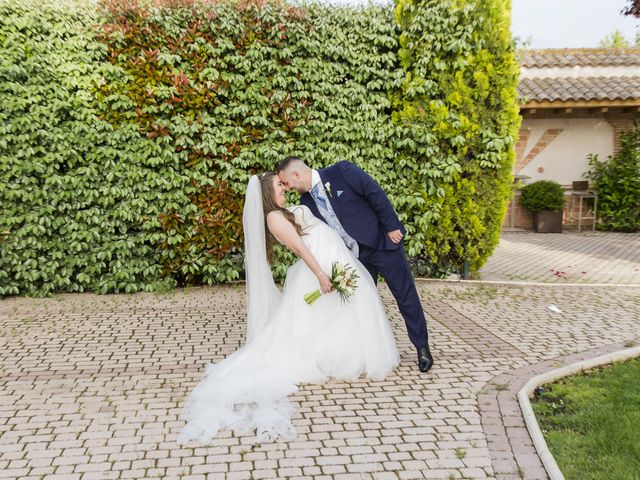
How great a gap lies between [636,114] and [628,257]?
20.0ft

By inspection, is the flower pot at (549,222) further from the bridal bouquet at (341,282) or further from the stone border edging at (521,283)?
the bridal bouquet at (341,282)

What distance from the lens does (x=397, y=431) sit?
12.7 ft

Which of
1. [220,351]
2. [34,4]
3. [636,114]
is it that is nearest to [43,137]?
[34,4]

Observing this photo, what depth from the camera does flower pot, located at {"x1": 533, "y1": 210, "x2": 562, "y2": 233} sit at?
46.8 feet

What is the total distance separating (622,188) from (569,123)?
2.23 metres

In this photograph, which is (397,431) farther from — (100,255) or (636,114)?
(636,114)

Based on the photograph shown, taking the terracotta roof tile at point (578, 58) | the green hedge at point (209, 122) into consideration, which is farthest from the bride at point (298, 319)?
the terracotta roof tile at point (578, 58)

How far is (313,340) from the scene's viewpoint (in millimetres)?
4852

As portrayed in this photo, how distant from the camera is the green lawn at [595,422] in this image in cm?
337

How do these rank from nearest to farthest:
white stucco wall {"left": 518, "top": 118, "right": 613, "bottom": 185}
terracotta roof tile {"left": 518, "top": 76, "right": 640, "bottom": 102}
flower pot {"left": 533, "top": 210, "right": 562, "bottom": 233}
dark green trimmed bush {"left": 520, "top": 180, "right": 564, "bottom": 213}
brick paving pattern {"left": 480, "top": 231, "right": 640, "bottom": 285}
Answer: brick paving pattern {"left": 480, "top": 231, "right": 640, "bottom": 285}
terracotta roof tile {"left": 518, "top": 76, "right": 640, "bottom": 102}
dark green trimmed bush {"left": 520, "top": 180, "right": 564, "bottom": 213}
flower pot {"left": 533, "top": 210, "right": 562, "bottom": 233}
white stucco wall {"left": 518, "top": 118, "right": 613, "bottom": 185}

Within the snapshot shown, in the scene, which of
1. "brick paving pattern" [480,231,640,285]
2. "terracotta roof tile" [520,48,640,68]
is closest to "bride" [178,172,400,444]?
"brick paving pattern" [480,231,640,285]

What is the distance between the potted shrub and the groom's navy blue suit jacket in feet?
34.3

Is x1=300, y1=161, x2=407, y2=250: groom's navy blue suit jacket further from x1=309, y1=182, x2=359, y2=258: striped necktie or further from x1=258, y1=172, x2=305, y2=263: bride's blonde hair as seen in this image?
x1=258, y1=172, x2=305, y2=263: bride's blonde hair

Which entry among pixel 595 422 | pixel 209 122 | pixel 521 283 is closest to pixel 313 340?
pixel 595 422
